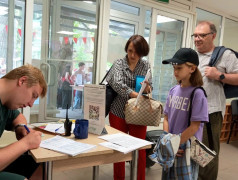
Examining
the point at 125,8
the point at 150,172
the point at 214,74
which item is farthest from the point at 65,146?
the point at 125,8

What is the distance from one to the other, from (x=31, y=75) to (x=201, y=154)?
115 cm

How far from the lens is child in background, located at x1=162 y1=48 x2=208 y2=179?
1.44m

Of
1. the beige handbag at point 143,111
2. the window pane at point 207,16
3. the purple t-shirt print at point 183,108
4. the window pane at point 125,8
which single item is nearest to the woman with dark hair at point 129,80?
the beige handbag at point 143,111

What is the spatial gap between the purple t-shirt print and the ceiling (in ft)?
9.87

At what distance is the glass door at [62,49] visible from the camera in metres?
2.76

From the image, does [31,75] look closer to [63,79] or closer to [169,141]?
[169,141]

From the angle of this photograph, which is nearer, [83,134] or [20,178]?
[20,178]

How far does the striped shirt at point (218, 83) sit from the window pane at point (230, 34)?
11.5 feet

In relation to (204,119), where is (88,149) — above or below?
below

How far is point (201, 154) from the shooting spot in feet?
4.82

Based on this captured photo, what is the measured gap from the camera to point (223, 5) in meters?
4.11

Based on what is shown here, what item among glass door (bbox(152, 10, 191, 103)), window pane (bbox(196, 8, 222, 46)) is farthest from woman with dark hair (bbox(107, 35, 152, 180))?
window pane (bbox(196, 8, 222, 46))

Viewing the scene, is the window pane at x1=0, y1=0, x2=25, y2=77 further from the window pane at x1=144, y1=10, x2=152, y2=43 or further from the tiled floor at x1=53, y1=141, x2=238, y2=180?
the window pane at x1=144, y1=10, x2=152, y2=43

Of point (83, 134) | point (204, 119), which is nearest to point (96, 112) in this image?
point (83, 134)
